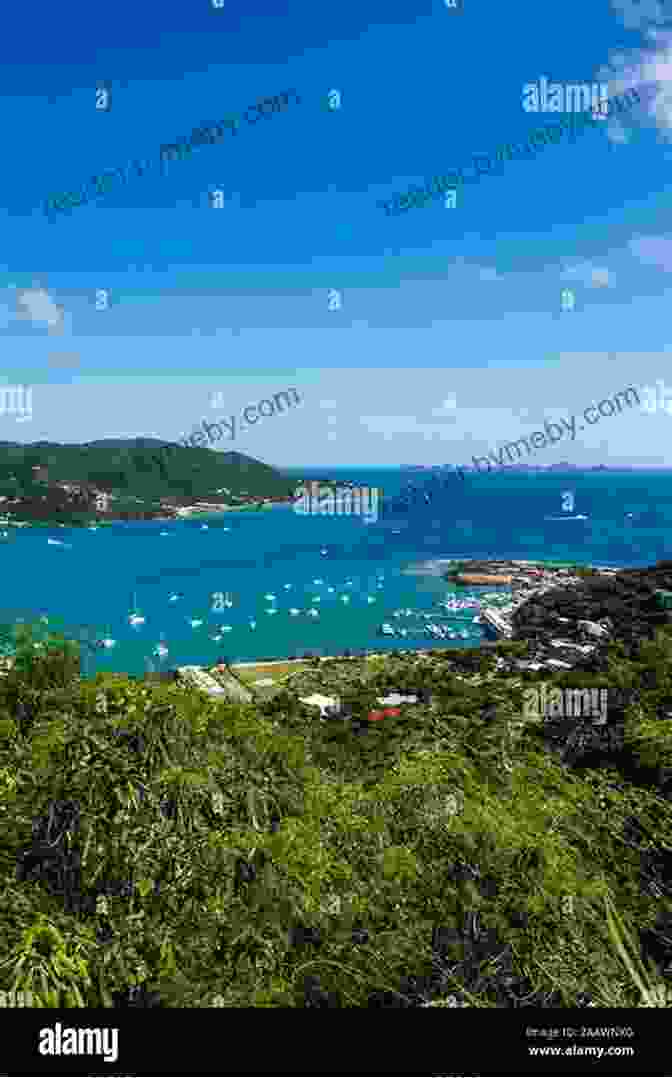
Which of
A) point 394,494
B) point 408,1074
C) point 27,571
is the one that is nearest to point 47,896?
point 408,1074

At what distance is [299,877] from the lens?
3.15 m

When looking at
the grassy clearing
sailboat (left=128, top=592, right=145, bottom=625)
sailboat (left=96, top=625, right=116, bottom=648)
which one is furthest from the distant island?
the grassy clearing

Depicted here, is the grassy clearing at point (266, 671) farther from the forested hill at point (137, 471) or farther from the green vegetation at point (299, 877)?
the forested hill at point (137, 471)

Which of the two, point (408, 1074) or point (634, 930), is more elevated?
point (408, 1074)

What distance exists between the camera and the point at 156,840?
319 cm

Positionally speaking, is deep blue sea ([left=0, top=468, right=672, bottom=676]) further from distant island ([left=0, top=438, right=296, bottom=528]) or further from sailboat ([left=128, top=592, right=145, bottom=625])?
distant island ([left=0, top=438, right=296, bottom=528])

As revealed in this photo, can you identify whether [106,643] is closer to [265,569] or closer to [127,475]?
[265,569]

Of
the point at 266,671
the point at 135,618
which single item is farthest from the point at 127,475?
the point at 266,671

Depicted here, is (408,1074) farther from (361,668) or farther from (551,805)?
(361,668)

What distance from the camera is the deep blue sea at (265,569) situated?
39500 millimetres

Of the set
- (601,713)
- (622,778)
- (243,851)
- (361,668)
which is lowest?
(361,668)

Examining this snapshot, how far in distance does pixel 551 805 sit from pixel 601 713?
982cm

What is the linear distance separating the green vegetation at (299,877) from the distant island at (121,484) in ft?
303

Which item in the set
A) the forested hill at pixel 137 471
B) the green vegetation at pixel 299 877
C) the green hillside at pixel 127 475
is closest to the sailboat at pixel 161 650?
the green vegetation at pixel 299 877
